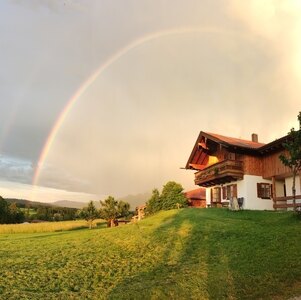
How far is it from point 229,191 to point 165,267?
91.0 ft

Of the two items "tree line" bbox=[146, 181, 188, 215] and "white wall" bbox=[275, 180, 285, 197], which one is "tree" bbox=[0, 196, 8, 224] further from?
"white wall" bbox=[275, 180, 285, 197]

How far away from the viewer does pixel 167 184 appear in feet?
160

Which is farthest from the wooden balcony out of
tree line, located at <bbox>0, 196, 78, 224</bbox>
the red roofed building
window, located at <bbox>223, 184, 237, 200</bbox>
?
tree line, located at <bbox>0, 196, 78, 224</bbox>

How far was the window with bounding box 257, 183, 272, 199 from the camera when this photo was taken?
35.7m

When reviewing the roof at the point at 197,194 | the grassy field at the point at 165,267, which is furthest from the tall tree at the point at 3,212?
the grassy field at the point at 165,267

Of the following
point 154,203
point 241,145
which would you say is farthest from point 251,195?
point 154,203

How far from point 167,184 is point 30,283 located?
128ft

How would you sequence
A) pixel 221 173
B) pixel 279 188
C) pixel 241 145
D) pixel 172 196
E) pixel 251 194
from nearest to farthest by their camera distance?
pixel 241 145 < pixel 251 194 < pixel 279 188 < pixel 221 173 < pixel 172 196

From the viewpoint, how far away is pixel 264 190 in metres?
36.0

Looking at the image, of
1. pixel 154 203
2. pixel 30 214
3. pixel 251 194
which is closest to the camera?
pixel 251 194

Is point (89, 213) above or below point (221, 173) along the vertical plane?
below

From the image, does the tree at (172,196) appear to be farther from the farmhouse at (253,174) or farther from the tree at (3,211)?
the tree at (3,211)

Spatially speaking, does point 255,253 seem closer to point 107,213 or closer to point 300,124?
point 300,124

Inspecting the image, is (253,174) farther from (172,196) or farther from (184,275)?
(184,275)
